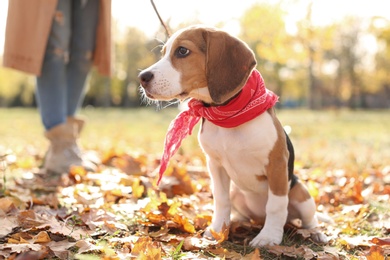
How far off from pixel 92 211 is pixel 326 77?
50885 mm

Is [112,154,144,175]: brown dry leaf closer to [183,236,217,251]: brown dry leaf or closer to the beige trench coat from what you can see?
the beige trench coat

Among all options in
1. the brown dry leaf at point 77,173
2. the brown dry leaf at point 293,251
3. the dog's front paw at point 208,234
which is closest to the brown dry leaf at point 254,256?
the brown dry leaf at point 293,251

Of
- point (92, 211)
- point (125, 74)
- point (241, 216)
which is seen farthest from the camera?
point (125, 74)

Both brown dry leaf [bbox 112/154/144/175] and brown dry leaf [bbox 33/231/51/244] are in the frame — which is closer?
brown dry leaf [bbox 33/231/51/244]

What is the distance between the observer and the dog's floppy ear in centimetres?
267

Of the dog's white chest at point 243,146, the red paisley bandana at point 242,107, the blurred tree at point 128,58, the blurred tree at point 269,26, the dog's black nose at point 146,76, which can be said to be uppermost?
the blurred tree at point 269,26

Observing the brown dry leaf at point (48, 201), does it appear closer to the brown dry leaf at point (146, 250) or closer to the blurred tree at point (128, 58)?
the brown dry leaf at point (146, 250)

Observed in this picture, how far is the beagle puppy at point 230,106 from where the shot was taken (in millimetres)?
2676

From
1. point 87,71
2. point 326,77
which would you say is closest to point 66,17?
point 87,71

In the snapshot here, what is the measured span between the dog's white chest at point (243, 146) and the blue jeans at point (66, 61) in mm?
2199

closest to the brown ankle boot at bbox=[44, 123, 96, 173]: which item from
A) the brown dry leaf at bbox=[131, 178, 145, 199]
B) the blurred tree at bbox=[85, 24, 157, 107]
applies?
the brown dry leaf at bbox=[131, 178, 145, 199]

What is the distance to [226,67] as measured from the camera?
8.78 ft

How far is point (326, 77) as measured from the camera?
5125 centimetres

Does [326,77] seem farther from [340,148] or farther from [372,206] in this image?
[372,206]
